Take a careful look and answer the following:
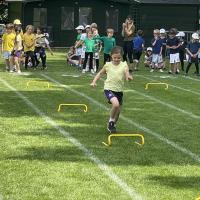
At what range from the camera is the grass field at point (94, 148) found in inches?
301

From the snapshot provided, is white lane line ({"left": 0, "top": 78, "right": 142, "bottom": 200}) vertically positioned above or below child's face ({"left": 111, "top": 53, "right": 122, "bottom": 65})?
below

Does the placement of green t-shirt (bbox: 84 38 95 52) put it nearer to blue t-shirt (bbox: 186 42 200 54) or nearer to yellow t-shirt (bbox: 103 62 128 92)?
blue t-shirt (bbox: 186 42 200 54)

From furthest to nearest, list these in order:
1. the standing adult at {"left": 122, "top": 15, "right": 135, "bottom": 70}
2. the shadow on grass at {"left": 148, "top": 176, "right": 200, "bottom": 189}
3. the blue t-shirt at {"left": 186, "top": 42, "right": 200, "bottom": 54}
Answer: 1. the blue t-shirt at {"left": 186, "top": 42, "right": 200, "bottom": 54}
2. the standing adult at {"left": 122, "top": 15, "right": 135, "bottom": 70}
3. the shadow on grass at {"left": 148, "top": 176, "right": 200, "bottom": 189}

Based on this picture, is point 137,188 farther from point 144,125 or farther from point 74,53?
point 74,53

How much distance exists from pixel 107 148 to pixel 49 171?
1836mm

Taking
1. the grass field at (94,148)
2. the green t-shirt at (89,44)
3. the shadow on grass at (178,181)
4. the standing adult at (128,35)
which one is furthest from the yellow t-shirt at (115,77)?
the standing adult at (128,35)

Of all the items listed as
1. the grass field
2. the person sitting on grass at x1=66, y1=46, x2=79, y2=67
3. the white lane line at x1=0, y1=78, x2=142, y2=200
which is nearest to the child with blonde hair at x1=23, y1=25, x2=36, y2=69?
the person sitting on grass at x1=66, y1=46, x2=79, y2=67

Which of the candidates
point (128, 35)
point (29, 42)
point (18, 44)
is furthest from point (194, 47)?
point (18, 44)

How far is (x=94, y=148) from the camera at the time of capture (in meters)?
10.0

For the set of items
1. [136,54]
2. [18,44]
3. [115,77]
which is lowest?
[136,54]

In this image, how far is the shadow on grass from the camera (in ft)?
25.8

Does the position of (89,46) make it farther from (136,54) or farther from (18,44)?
(136,54)

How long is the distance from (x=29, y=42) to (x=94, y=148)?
50.5 feet

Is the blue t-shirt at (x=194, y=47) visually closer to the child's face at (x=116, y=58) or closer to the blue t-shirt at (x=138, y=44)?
the blue t-shirt at (x=138, y=44)
